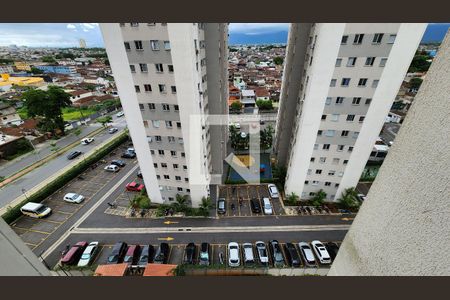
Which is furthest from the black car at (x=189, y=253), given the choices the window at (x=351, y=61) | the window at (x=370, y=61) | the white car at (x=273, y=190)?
the window at (x=370, y=61)

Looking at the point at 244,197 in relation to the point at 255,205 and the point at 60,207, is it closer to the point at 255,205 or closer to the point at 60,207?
the point at 255,205

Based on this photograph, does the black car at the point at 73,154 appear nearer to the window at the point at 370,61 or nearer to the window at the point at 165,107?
the window at the point at 165,107

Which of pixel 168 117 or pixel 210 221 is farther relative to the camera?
pixel 210 221

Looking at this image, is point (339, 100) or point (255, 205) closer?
point (339, 100)

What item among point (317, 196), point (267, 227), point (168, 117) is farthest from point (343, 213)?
point (168, 117)

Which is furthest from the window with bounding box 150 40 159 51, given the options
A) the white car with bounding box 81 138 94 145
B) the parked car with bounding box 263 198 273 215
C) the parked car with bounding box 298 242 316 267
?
the white car with bounding box 81 138 94 145

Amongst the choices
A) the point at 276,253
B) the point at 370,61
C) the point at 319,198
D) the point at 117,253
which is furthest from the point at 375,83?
the point at 117,253

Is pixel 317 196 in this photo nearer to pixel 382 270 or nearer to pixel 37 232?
pixel 382 270

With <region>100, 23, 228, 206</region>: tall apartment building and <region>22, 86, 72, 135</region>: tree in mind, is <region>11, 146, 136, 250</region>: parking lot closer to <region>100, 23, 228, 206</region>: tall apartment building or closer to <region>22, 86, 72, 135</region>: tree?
<region>100, 23, 228, 206</region>: tall apartment building
